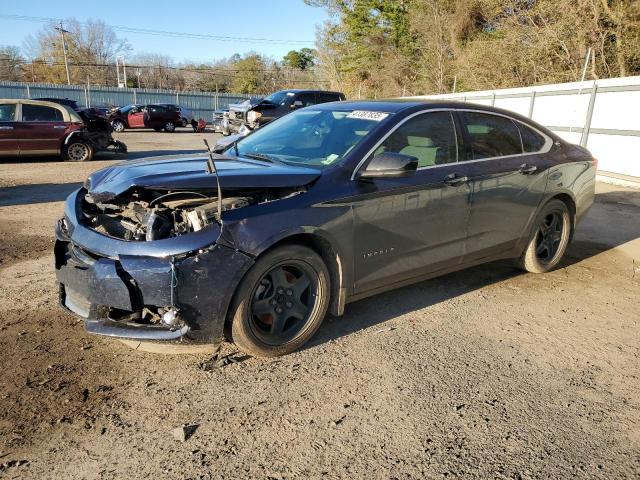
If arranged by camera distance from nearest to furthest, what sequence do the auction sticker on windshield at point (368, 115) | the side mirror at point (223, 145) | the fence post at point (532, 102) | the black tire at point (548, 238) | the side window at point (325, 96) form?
1. the auction sticker on windshield at point (368, 115)
2. the side mirror at point (223, 145)
3. the black tire at point (548, 238)
4. the fence post at point (532, 102)
5. the side window at point (325, 96)

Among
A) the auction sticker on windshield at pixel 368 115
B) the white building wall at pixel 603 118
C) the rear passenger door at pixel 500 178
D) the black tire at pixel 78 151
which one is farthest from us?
the black tire at pixel 78 151

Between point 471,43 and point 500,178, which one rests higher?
point 471,43

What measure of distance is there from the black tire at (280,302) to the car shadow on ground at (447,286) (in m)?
0.24

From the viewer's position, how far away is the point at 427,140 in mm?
3992

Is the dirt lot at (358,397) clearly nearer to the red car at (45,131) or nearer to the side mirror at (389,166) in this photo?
the side mirror at (389,166)

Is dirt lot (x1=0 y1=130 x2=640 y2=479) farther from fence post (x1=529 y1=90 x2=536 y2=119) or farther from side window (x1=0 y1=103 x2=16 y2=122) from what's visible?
fence post (x1=529 y1=90 x2=536 y2=119)

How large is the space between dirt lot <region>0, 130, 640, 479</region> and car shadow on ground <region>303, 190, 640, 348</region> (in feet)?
0.08

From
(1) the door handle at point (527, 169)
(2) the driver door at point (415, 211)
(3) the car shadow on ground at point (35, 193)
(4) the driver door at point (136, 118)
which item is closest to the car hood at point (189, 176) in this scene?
(2) the driver door at point (415, 211)

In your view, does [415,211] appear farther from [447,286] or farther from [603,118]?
[603,118]

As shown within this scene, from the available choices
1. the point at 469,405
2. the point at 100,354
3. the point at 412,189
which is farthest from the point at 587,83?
the point at 100,354

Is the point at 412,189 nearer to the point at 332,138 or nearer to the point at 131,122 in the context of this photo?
the point at 332,138

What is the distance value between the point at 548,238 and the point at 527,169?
1.01 metres

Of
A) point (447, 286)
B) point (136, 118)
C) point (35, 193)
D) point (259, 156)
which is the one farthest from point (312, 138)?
point (136, 118)

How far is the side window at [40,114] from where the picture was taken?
39.7ft
